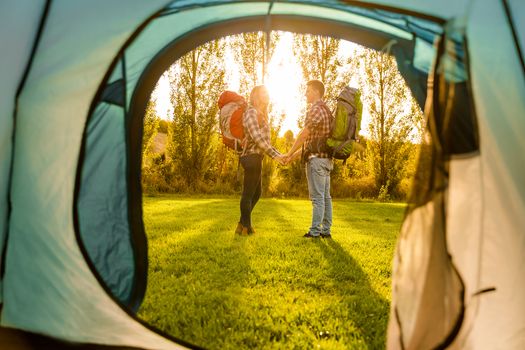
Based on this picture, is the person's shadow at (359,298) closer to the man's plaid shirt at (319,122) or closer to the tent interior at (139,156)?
the tent interior at (139,156)

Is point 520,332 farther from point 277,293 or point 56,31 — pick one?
point 56,31

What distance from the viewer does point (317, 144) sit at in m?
5.26

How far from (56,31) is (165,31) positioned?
69 centimetres

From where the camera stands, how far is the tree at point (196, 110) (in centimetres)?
1268

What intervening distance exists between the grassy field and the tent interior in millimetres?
411

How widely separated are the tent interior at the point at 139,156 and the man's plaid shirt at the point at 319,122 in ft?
7.04

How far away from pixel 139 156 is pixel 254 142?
2380 mm

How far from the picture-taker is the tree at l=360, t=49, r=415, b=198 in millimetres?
12664

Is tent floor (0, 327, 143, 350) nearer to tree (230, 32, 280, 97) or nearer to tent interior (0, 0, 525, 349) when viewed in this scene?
tent interior (0, 0, 525, 349)

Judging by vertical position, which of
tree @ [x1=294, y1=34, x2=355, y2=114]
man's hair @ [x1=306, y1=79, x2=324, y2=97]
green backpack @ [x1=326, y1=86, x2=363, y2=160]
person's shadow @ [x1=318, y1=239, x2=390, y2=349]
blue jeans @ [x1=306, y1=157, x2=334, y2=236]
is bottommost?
person's shadow @ [x1=318, y1=239, x2=390, y2=349]

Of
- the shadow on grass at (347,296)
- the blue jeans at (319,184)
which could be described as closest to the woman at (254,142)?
the blue jeans at (319,184)

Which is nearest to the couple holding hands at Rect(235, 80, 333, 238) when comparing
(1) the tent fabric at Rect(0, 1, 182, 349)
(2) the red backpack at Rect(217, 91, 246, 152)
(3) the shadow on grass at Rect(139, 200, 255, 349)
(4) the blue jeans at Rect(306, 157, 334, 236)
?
(4) the blue jeans at Rect(306, 157, 334, 236)

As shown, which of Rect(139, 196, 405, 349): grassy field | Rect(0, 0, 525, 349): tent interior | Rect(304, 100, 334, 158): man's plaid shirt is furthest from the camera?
Rect(304, 100, 334, 158): man's plaid shirt

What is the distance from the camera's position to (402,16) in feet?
7.45
